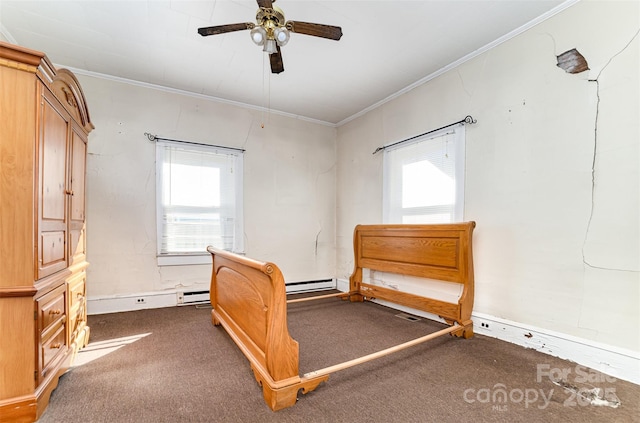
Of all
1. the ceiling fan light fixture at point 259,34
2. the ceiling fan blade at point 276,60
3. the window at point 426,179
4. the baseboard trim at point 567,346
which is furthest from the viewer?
the window at point 426,179

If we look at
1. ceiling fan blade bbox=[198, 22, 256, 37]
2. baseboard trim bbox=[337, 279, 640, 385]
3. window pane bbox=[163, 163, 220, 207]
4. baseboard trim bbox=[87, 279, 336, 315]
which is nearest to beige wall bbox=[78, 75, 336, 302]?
baseboard trim bbox=[87, 279, 336, 315]

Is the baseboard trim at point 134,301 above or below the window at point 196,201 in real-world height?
below

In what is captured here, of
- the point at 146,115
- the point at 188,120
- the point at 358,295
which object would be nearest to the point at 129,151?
the point at 146,115

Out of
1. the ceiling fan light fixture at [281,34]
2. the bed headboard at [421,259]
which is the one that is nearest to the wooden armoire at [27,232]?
the ceiling fan light fixture at [281,34]

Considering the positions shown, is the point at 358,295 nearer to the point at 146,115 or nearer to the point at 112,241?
the point at 112,241

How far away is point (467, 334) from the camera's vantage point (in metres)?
2.51

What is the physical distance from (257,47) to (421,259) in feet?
Answer: 8.55

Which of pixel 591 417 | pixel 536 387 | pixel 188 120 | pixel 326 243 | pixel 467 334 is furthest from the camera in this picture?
pixel 326 243

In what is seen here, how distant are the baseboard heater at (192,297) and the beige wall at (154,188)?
9cm

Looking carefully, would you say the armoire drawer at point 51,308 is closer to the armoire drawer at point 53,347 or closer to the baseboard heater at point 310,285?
the armoire drawer at point 53,347

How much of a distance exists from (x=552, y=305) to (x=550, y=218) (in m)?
0.66

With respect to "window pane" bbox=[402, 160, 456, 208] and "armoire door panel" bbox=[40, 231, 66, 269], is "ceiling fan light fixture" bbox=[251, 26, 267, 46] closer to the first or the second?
"armoire door panel" bbox=[40, 231, 66, 269]

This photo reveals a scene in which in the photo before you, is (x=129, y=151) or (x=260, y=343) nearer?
(x=260, y=343)

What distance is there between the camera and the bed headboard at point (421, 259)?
2.56 m
